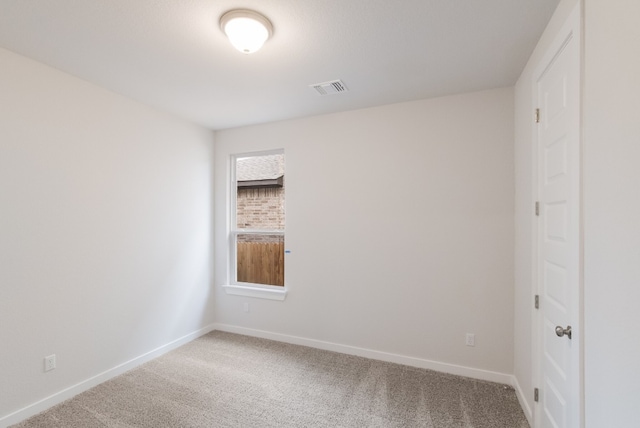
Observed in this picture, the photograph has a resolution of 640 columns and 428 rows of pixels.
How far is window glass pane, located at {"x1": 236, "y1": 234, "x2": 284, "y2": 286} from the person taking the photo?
12.3ft

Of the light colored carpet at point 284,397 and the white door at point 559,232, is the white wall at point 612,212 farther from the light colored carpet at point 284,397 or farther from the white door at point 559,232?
the light colored carpet at point 284,397

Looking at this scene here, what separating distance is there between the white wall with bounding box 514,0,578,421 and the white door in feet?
0.56

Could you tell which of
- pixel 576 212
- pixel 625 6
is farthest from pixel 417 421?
pixel 625 6

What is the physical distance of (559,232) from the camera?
63.3 inches

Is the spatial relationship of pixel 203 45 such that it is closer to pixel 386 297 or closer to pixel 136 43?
pixel 136 43

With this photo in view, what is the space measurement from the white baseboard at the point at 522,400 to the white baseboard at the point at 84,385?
3.41 m

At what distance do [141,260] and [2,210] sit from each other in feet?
3.79

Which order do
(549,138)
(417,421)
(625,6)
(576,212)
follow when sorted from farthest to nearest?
(417,421)
(549,138)
(576,212)
(625,6)

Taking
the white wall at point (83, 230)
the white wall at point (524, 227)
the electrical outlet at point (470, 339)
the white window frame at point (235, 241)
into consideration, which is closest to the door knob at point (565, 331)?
the white wall at point (524, 227)

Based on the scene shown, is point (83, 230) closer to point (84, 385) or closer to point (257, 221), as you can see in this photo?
point (84, 385)

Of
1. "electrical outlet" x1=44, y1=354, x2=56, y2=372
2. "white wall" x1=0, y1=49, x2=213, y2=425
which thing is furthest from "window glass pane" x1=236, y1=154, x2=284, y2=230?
"electrical outlet" x1=44, y1=354, x2=56, y2=372

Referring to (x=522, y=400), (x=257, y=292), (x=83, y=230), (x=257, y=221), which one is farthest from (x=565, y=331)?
(x=83, y=230)

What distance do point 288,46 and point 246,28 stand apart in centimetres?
37

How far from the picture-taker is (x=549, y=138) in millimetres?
1745
